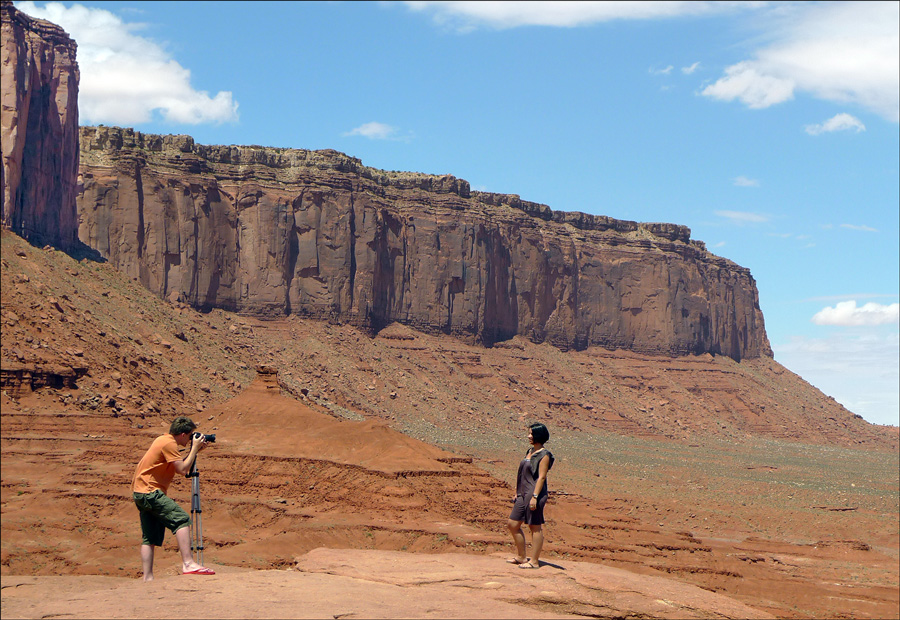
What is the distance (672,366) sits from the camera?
103938 millimetres

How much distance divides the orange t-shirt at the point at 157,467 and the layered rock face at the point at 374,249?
64595 millimetres

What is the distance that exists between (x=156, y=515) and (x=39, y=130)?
5790 cm

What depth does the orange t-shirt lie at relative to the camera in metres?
10.9

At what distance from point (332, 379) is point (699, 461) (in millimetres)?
24398

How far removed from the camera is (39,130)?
207 feet

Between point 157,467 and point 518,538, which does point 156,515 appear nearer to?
point 157,467

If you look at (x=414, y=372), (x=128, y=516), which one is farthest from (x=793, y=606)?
(x=414, y=372)

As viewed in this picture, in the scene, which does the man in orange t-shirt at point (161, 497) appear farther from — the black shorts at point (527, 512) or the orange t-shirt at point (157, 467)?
the black shorts at point (527, 512)

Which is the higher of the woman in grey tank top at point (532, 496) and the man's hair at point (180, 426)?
the man's hair at point (180, 426)

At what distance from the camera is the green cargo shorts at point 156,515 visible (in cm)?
1090

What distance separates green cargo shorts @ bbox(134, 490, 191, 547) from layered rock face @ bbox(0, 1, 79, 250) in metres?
47.7

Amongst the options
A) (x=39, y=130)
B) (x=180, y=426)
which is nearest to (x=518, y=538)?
(x=180, y=426)

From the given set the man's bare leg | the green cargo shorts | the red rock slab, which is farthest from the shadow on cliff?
the man's bare leg

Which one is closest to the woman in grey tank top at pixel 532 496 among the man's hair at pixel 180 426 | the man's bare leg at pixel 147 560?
the man's hair at pixel 180 426
